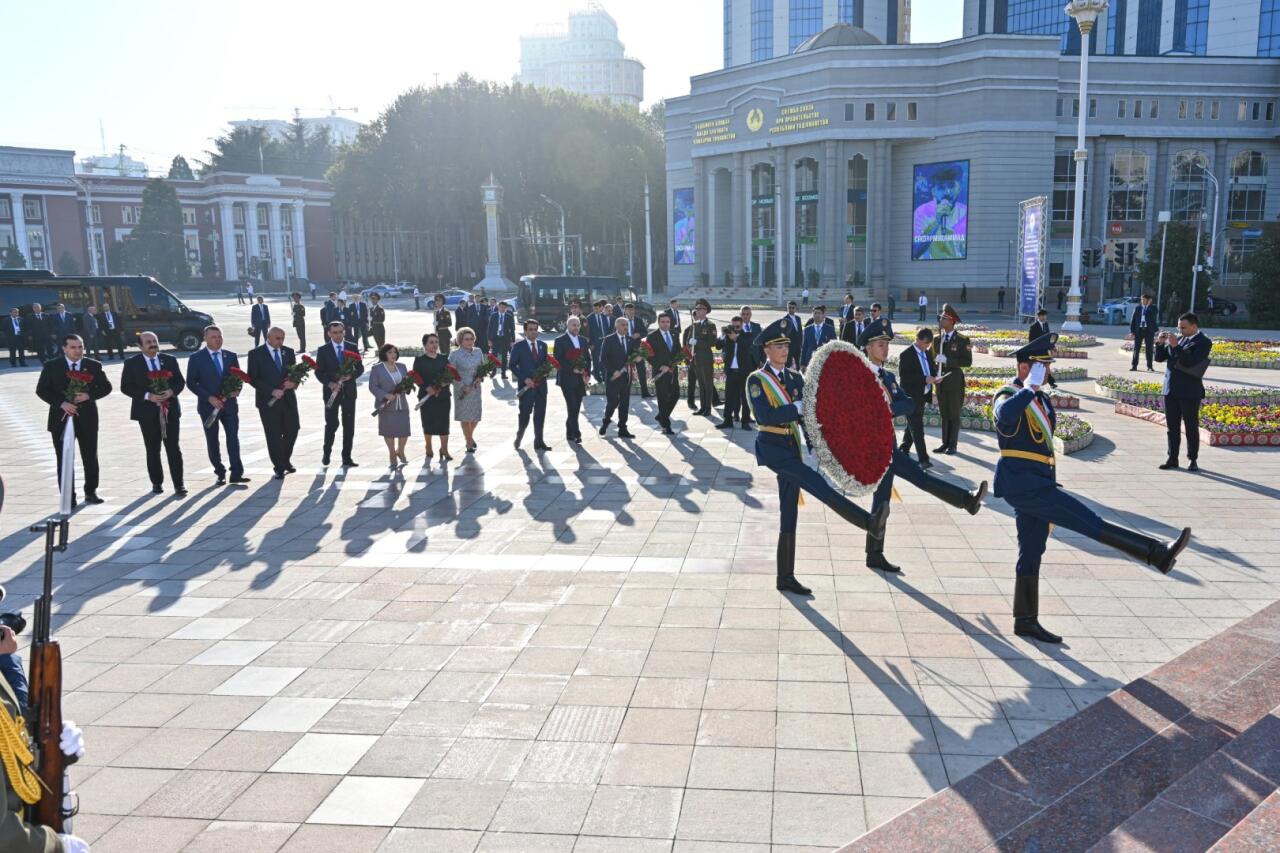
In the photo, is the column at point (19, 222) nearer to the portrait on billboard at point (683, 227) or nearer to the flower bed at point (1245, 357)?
the portrait on billboard at point (683, 227)

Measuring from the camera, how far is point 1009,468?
642cm

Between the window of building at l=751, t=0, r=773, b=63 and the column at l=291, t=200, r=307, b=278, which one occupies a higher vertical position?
the window of building at l=751, t=0, r=773, b=63

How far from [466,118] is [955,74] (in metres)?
36.2

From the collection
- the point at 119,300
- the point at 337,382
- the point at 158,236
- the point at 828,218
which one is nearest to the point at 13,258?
the point at 158,236

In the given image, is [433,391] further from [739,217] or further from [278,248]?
[278,248]

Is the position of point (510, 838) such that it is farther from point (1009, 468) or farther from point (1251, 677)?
point (1251, 677)

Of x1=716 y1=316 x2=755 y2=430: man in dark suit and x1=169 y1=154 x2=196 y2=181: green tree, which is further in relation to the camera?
x1=169 y1=154 x2=196 y2=181: green tree

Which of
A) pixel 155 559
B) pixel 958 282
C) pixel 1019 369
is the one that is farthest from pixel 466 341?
pixel 958 282

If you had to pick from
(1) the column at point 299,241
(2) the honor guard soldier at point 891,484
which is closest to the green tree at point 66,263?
(1) the column at point 299,241

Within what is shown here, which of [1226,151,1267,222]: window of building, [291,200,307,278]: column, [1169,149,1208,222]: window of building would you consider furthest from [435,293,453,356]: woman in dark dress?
[291,200,307,278]: column

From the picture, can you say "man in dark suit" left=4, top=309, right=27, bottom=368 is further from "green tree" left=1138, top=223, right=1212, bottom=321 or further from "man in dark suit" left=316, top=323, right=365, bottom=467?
"green tree" left=1138, top=223, right=1212, bottom=321

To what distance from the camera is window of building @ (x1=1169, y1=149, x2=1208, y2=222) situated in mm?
62531

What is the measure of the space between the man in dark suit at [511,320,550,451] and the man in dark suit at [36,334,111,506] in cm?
519

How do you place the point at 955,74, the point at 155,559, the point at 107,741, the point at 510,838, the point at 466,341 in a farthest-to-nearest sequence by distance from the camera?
the point at 955,74
the point at 466,341
the point at 155,559
the point at 107,741
the point at 510,838
